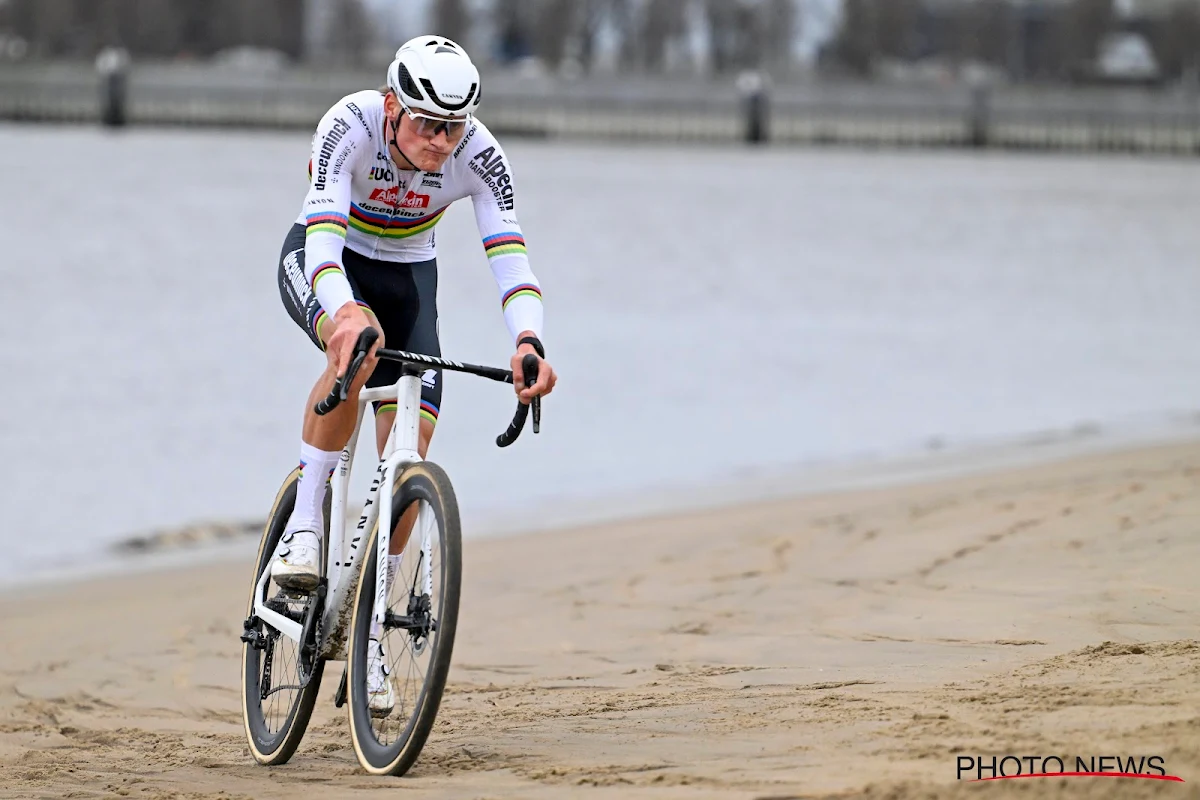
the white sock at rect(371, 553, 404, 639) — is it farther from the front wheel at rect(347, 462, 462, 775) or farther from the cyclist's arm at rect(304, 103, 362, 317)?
the cyclist's arm at rect(304, 103, 362, 317)

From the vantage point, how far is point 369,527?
468 cm

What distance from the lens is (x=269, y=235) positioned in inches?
1601

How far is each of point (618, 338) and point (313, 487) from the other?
18764 millimetres

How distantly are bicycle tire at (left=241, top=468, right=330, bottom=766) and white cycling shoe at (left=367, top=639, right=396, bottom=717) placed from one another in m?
0.50

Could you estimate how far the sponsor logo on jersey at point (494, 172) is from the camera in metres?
5.10

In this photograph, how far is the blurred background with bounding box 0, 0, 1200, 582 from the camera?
1440cm

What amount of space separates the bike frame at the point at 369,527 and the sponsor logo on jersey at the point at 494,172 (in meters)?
0.73

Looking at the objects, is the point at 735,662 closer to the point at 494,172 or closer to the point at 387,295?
the point at 387,295

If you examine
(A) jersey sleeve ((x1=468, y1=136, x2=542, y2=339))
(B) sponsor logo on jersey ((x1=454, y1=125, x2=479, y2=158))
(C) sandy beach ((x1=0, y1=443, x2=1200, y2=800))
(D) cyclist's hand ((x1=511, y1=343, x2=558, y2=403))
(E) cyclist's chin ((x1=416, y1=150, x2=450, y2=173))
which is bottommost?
(C) sandy beach ((x1=0, y1=443, x2=1200, y2=800))

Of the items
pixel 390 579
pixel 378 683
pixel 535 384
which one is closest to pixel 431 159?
pixel 535 384

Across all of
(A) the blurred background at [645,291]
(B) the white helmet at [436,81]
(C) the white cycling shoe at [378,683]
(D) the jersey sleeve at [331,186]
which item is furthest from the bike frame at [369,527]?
(A) the blurred background at [645,291]

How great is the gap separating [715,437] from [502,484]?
322cm

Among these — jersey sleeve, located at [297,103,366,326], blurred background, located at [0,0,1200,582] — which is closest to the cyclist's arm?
jersey sleeve, located at [297,103,366,326]

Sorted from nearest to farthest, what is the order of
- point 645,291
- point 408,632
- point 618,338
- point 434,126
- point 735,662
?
point 408,632
point 434,126
point 735,662
point 618,338
point 645,291
